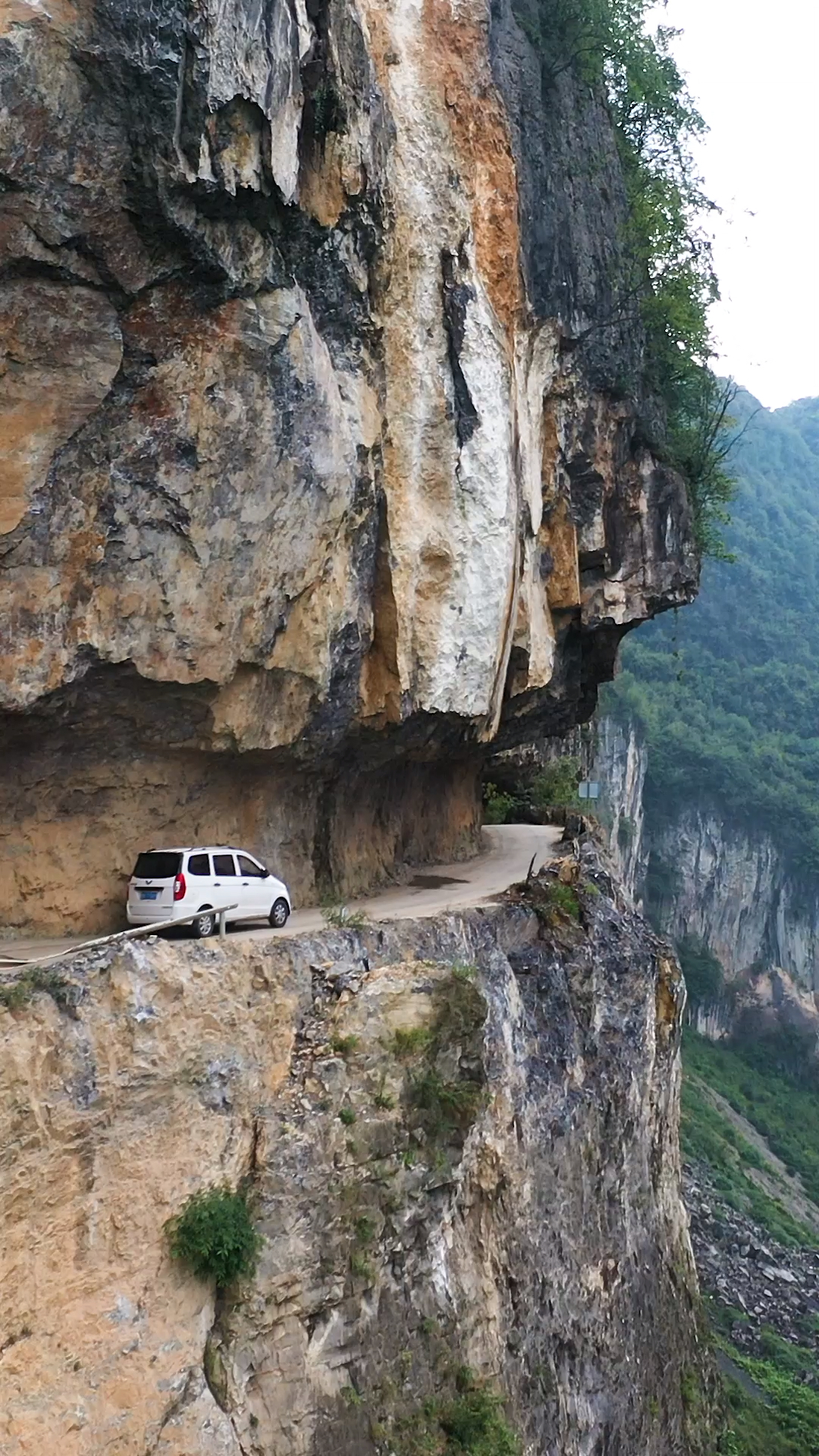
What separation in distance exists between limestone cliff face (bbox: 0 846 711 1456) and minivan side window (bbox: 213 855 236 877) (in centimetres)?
158

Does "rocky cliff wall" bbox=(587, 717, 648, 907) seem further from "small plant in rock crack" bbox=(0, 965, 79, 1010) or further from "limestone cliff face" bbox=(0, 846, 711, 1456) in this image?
"small plant in rock crack" bbox=(0, 965, 79, 1010)

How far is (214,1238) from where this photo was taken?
9.50m

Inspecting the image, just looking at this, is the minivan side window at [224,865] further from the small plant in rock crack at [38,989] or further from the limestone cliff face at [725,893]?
the limestone cliff face at [725,893]

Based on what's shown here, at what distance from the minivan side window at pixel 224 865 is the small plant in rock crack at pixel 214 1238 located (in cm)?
369

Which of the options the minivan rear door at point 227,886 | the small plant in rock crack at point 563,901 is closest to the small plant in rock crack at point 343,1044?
the minivan rear door at point 227,886

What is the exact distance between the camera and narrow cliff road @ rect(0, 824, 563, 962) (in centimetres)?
1202

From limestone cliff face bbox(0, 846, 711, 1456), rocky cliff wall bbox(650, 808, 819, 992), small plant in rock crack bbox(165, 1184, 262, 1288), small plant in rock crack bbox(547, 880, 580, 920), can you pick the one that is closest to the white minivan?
limestone cliff face bbox(0, 846, 711, 1456)

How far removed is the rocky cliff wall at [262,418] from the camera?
35.8 ft

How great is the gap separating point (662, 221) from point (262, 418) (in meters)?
16.5

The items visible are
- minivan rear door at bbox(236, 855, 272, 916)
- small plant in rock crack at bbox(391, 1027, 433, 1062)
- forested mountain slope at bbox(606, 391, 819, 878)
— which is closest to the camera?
small plant in rock crack at bbox(391, 1027, 433, 1062)

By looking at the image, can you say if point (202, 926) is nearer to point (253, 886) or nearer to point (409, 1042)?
point (253, 886)

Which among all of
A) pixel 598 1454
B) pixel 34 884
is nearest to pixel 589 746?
pixel 598 1454

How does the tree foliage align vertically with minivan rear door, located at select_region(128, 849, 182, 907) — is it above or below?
above

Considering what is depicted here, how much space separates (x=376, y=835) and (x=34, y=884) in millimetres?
7389
